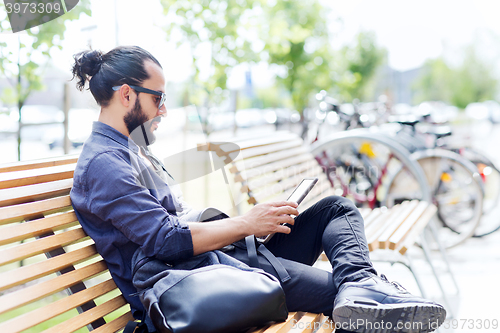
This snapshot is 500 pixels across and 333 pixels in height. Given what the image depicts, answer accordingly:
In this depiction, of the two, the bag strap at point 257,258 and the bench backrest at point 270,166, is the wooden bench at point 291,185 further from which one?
the bag strap at point 257,258

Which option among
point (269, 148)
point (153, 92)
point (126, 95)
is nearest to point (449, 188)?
point (269, 148)

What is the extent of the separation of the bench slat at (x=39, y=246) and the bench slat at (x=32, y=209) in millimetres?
121

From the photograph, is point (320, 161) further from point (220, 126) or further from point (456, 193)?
point (220, 126)

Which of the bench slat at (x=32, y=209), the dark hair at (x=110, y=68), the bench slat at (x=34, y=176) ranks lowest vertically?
the bench slat at (x=32, y=209)

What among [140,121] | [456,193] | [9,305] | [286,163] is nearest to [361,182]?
[456,193]

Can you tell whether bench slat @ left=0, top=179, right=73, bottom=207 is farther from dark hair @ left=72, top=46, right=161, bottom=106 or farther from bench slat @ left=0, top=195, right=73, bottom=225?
dark hair @ left=72, top=46, right=161, bottom=106

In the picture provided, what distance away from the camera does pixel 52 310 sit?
1.66 metres

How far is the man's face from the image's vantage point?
6.89 feet

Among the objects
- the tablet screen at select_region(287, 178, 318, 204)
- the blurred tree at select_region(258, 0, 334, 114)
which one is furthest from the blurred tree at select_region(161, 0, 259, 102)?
the blurred tree at select_region(258, 0, 334, 114)

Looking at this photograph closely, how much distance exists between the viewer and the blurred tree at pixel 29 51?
361 cm

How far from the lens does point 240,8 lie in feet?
20.8

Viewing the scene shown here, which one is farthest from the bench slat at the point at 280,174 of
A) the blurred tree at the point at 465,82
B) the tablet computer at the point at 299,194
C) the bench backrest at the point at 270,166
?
the blurred tree at the point at 465,82

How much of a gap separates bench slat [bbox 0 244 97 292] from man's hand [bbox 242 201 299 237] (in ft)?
2.24

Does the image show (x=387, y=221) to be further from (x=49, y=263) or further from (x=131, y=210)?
(x=49, y=263)
